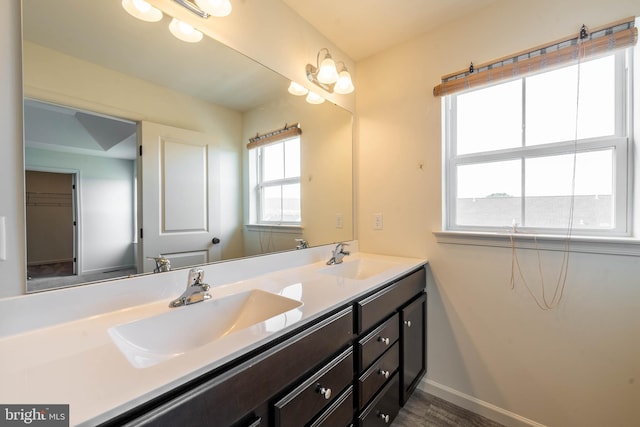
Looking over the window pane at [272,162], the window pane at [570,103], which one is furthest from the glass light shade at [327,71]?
the window pane at [570,103]

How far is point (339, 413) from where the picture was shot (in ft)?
3.14

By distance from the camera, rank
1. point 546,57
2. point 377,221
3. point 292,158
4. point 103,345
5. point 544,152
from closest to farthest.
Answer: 1. point 103,345
2. point 546,57
3. point 544,152
4. point 292,158
5. point 377,221

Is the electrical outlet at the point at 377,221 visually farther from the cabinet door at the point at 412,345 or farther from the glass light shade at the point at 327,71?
the glass light shade at the point at 327,71

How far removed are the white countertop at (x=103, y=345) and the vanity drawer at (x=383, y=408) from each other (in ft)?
1.76

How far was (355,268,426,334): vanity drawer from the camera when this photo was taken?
1.08 meters

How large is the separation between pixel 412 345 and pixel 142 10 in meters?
2.05

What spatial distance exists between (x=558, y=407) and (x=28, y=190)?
96.0 inches

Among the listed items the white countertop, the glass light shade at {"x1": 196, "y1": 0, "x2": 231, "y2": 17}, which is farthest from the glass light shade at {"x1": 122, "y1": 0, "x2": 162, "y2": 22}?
the white countertop

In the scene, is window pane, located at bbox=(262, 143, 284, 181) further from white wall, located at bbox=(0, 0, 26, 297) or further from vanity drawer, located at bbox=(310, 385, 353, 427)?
vanity drawer, located at bbox=(310, 385, 353, 427)

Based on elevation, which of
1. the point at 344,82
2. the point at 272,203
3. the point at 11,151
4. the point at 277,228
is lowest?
the point at 277,228

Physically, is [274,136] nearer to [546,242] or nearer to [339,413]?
[339,413]

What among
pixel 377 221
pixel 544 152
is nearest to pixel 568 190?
pixel 544 152

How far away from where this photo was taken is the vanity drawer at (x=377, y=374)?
3.55ft

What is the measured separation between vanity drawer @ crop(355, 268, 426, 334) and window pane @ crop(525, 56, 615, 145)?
1045 mm
